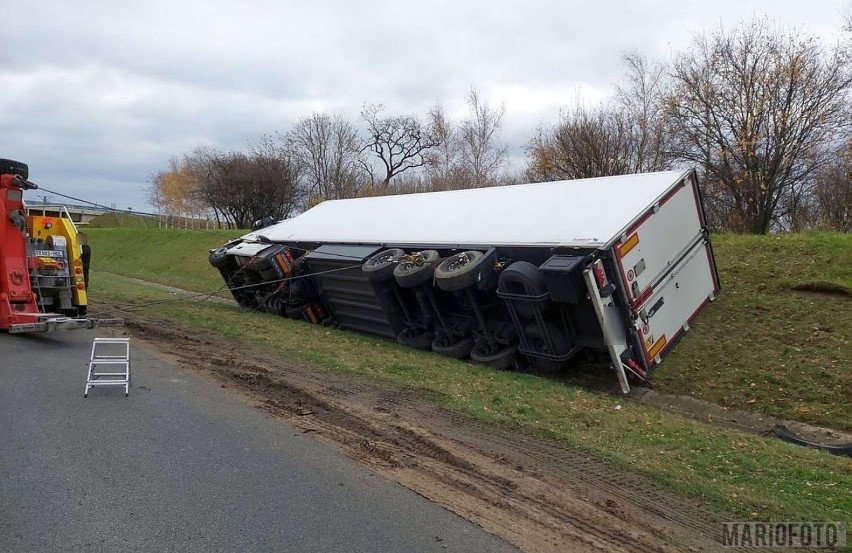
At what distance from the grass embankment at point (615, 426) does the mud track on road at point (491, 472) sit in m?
0.31

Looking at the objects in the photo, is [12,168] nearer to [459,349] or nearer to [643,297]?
[459,349]

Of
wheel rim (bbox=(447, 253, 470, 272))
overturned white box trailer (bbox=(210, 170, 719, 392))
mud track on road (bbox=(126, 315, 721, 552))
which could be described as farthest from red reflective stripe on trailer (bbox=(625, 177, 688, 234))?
mud track on road (bbox=(126, 315, 721, 552))

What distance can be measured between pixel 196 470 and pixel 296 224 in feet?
32.3

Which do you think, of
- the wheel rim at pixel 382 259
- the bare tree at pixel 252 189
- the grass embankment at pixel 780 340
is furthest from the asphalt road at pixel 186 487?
the bare tree at pixel 252 189

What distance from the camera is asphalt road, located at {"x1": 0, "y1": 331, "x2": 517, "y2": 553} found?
11.6 ft

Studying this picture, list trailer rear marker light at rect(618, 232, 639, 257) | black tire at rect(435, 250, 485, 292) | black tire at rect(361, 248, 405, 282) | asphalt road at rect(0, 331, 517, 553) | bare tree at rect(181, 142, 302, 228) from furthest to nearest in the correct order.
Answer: bare tree at rect(181, 142, 302, 228), black tire at rect(361, 248, 405, 282), black tire at rect(435, 250, 485, 292), trailer rear marker light at rect(618, 232, 639, 257), asphalt road at rect(0, 331, 517, 553)

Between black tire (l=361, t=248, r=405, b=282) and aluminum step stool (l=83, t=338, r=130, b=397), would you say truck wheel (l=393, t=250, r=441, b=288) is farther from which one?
aluminum step stool (l=83, t=338, r=130, b=397)

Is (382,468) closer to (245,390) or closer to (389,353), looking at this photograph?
(245,390)

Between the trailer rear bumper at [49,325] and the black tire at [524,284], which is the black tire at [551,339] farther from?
the trailer rear bumper at [49,325]

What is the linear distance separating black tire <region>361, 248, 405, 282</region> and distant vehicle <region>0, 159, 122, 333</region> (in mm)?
3770

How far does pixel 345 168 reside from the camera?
4369cm

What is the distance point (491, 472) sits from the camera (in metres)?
4.61

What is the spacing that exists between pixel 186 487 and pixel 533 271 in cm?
490

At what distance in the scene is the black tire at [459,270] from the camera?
323 inches
